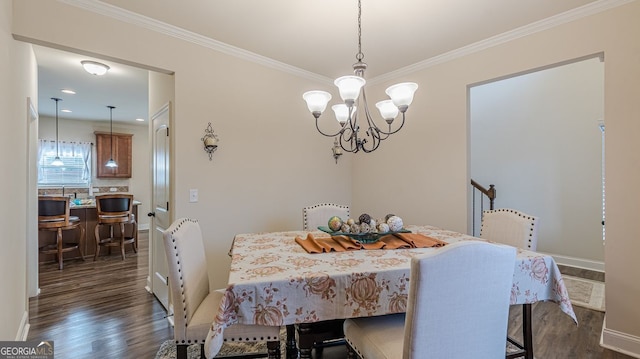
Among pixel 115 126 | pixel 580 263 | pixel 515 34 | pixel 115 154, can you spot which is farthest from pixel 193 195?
pixel 115 126

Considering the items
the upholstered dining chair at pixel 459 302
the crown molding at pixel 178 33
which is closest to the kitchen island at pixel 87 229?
the crown molding at pixel 178 33

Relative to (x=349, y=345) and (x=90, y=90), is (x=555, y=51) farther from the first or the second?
(x=90, y=90)

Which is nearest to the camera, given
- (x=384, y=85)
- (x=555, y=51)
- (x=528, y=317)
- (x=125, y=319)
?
(x=528, y=317)

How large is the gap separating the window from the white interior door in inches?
195

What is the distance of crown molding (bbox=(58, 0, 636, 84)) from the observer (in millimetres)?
2223

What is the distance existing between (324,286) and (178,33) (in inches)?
98.6

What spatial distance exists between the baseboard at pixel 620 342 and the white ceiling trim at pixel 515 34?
242cm

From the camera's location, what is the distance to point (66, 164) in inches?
262

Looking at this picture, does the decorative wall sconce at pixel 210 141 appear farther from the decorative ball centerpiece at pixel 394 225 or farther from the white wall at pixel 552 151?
the white wall at pixel 552 151

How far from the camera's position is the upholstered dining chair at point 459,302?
109cm

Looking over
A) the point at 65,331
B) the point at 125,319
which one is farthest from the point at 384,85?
the point at 65,331

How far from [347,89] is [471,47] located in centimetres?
190

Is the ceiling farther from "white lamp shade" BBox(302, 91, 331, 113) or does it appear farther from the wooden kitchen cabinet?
the wooden kitchen cabinet

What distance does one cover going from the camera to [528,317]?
1815mm
